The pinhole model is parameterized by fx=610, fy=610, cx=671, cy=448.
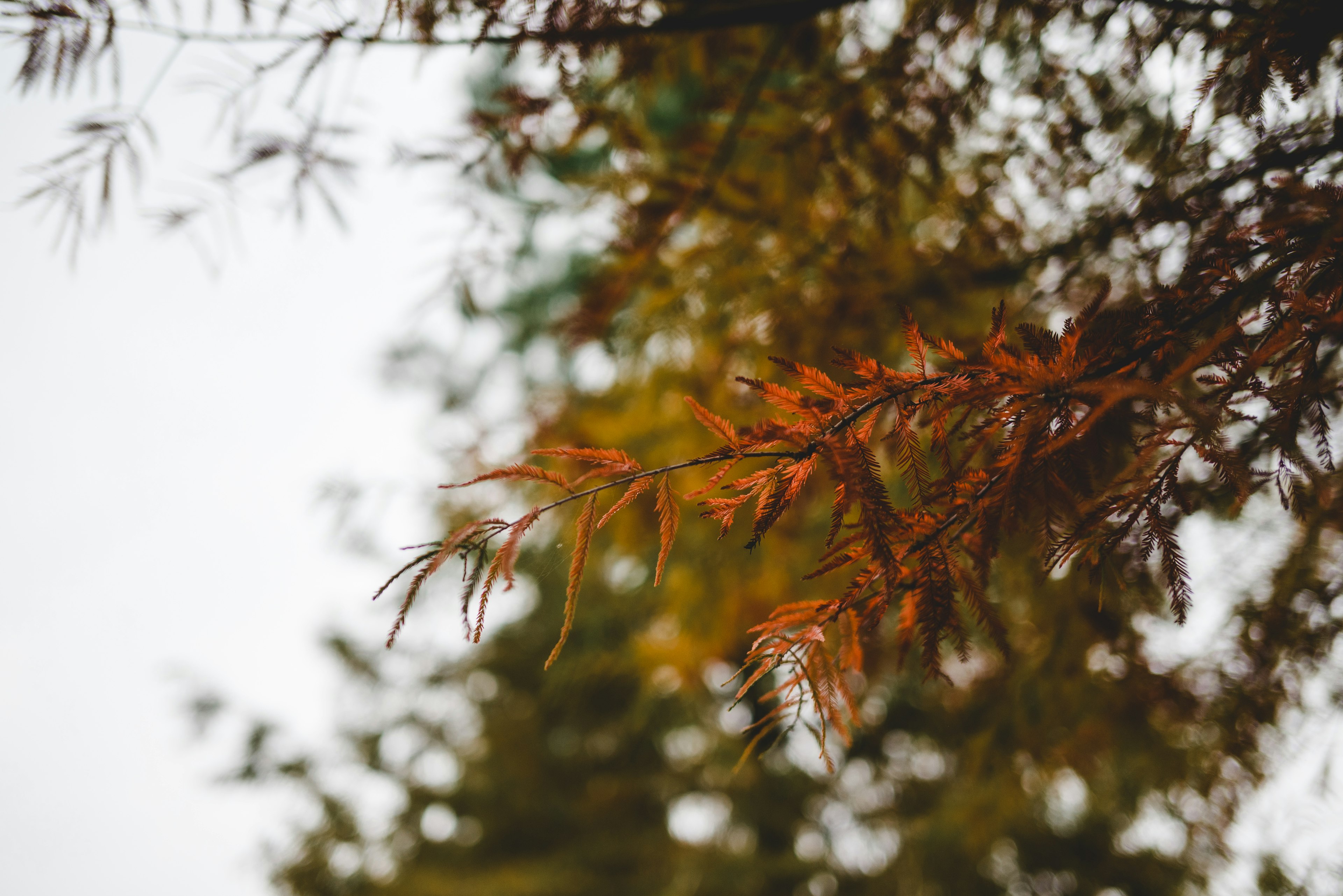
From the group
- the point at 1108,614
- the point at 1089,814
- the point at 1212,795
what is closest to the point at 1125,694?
the point at 1212,795

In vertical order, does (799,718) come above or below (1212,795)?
above

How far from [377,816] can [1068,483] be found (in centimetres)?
758

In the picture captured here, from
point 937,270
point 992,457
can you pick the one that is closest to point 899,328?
point 937,270

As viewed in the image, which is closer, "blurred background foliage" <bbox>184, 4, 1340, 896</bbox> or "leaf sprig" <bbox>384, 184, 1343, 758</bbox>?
"leaf sprig" <bbox>384, 184, 1343, 758</bbox>

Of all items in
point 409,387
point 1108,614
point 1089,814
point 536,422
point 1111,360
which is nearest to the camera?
point 1111,360

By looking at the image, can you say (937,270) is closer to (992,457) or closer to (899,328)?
(899,328)

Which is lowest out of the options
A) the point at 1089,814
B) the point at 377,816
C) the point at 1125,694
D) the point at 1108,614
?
the point at 377,816

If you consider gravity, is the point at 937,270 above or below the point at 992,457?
above

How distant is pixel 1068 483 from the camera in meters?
0.96

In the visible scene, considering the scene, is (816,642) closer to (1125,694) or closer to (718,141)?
(718,141)

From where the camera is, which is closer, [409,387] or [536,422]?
[536,422]

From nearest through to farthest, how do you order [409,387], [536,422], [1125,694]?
[1125,694] < [536,422] < [409,387]

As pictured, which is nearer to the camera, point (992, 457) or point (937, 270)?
point (992, 457)

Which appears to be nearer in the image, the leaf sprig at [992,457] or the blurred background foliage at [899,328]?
the leaf sprig at [992,457]
